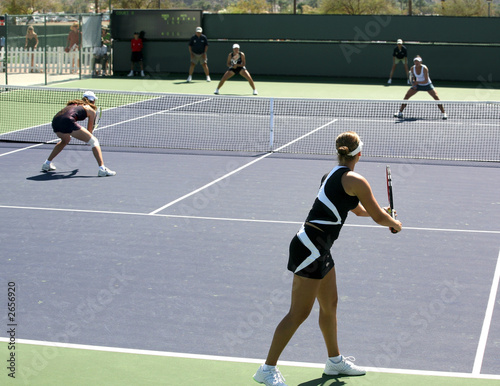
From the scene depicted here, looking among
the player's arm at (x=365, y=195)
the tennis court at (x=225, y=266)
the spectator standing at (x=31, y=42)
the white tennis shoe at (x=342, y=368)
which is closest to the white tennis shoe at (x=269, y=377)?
the tennis court at (x=225, y=266)

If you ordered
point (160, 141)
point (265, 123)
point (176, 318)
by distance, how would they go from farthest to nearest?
point (265, 123)
point (160, 141)
point (176, 318)

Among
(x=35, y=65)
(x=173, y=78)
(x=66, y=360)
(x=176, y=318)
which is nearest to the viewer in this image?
(x=66, y=360)

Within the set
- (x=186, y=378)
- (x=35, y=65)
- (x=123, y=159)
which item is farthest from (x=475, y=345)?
(x=35, y=65)

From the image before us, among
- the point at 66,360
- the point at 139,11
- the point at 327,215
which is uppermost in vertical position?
the point at 139,11

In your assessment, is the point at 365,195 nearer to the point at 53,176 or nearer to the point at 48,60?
the point at 53,176

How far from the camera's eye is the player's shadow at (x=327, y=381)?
219 inches

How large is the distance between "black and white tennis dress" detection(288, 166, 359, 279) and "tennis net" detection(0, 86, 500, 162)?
10.3m

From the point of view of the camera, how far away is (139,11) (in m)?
30.8

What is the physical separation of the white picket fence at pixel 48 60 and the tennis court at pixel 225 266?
492 inches

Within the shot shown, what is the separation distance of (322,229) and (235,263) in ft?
10.4

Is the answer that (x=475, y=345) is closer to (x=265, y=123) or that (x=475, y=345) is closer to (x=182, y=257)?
(x=182, y=257)

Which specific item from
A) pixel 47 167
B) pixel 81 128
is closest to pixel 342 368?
pixel 81 128

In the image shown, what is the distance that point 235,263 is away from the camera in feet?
27.8

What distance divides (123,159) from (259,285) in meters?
7.82
